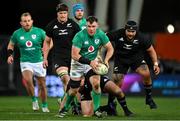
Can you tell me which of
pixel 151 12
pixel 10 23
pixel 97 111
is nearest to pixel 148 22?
pixel 151 12

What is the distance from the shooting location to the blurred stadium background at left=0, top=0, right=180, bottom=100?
1078 inches

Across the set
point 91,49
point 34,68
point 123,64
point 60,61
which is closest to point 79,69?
point 91,49

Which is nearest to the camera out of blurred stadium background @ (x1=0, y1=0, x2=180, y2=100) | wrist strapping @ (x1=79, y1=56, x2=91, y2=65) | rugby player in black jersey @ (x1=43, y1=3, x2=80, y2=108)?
wrist strapping @ (x1=79, y1=56, x2=91, y2=65)

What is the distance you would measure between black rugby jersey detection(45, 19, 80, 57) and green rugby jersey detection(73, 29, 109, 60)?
168 centimetres

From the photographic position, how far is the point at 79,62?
15820 mm

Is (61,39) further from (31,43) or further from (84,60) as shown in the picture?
(84,60)

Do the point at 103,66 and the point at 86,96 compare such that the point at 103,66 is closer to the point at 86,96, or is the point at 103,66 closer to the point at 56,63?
the point at 86,96

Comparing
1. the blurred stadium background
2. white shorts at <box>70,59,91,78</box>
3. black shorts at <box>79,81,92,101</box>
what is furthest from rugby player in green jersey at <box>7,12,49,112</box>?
the blurred stadium background

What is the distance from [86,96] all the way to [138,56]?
2.16 meters

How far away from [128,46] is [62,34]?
1.60 metres

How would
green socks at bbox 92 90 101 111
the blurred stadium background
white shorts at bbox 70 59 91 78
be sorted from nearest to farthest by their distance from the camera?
1. green socks at bbox 92 90 101 111
2. white shorts at bbox 70 59 91 78
3. the blurred stadium background

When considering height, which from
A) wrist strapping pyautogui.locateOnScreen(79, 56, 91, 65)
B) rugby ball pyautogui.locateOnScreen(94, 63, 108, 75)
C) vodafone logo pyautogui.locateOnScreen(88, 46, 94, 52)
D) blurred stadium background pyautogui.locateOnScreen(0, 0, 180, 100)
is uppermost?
vodafone logo pyautogui.locateOnScreen(88, 46, 94, 52)

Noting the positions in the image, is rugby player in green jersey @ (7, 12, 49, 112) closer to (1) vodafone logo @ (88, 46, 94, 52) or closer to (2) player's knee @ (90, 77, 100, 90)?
(1) vodafone logo @ (88, 46, 94, 52)

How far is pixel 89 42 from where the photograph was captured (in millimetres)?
16000
